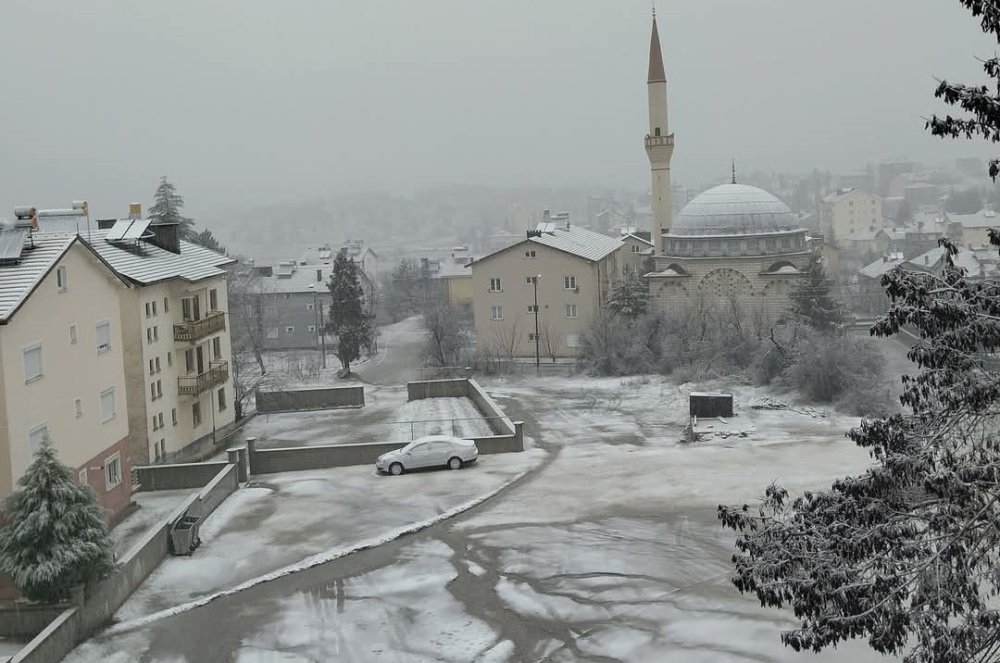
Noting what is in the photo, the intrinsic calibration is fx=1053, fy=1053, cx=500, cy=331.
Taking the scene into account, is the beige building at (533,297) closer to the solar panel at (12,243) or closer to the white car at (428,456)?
the white car at (428,456)

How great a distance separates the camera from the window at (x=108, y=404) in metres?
27.6

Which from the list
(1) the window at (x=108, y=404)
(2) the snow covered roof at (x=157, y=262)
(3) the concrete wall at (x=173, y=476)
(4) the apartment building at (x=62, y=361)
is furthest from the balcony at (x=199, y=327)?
(1) the window at (x=108, y=404)

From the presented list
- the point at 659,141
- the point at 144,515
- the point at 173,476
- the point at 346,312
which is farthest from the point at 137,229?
the point at 659,141

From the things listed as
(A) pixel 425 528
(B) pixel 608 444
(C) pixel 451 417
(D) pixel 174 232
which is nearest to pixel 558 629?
(A) pixel 425 528

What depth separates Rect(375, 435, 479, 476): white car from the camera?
104 ft

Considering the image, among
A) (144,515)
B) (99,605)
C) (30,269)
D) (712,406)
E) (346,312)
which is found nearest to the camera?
(99,605)

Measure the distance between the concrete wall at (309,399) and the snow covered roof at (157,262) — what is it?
712 centimetres

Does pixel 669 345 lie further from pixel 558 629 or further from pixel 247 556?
pixel 558 629

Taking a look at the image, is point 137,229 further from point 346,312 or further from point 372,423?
point 346,312

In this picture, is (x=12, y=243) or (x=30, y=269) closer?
(x=30, y=269)

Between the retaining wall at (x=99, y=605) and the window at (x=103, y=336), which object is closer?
the retaining wall at (x=99, y=605)

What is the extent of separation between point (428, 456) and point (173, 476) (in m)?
7.63

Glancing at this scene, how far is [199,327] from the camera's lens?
127 ft

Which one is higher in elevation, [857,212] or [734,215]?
[857,212]
